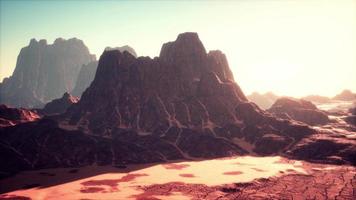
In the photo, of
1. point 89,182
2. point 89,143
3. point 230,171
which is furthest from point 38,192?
point 230,171

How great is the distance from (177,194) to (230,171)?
40110 millimetres

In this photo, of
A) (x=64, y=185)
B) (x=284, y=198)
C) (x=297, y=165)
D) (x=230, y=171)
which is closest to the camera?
(x=284, y=198)

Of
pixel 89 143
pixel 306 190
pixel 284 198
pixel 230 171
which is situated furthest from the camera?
pixel 89 143

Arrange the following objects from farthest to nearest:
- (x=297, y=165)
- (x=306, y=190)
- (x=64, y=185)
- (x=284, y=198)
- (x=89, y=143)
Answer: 1. (x=89, y=143)
2. (x=297, y=165)
3. (x=64, y=185)
4. (x=306, y=190)
5. (x=284, y=198)

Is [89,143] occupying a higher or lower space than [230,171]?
higher

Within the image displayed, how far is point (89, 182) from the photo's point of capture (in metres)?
141

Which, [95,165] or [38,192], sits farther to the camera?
[95,165]

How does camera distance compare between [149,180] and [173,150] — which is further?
[173,150]

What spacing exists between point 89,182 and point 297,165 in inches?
3836

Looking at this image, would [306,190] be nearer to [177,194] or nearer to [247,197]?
[247,197]

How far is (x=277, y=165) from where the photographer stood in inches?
6560

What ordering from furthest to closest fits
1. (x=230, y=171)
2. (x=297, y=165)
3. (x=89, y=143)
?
(x=89, y=143), (x=297, y=165), (x=230, y=171)

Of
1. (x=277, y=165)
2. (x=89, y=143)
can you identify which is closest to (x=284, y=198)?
(x=277, y=165)

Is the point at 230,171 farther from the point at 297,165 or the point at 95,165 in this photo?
the point at 95,165
